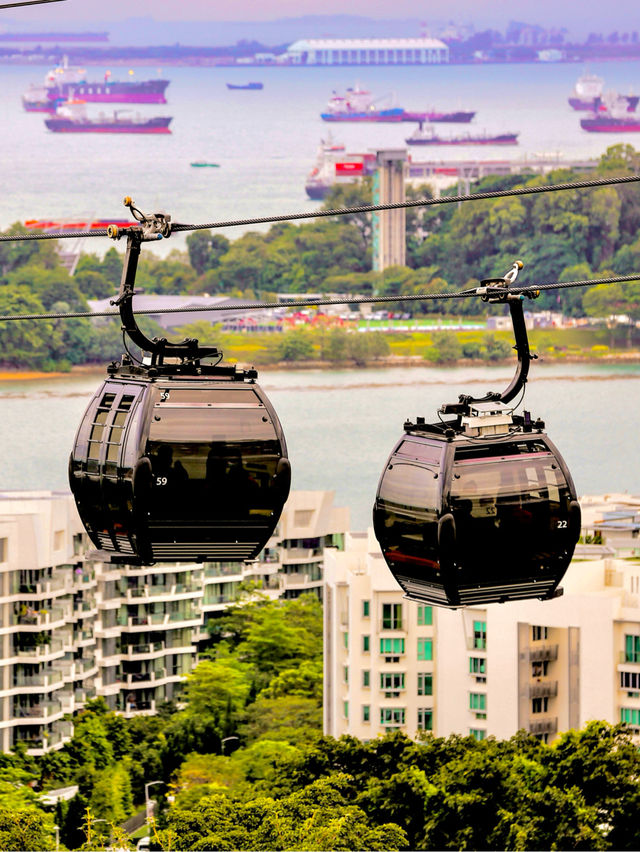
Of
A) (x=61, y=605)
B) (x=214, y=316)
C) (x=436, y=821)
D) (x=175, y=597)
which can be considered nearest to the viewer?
(x=436, y=821)

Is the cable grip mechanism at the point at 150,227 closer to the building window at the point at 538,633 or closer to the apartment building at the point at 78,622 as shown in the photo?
the building window at the point at 538,633

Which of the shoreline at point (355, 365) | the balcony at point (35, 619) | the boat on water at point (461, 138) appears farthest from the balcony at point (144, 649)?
the boat on water at point (461, 138)

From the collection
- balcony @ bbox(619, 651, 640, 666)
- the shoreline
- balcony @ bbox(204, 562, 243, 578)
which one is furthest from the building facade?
balcony @ bbox(619, 651, 640, 666)

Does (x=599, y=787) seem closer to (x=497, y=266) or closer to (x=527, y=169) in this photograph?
(x=497, y=266)

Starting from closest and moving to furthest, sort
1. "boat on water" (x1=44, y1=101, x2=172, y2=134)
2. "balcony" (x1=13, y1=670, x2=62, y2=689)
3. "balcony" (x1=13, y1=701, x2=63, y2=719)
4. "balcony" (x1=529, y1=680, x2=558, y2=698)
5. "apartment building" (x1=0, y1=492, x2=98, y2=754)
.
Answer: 1. "balcony" (x1=529, y1=680, x2=558, y2=698)
2. "balcony" (x1=13, y1=701, x2=63, y2=719)
3. "apartment building" (x1=0, y1=492, x2=98, y2=754)
4. "balcony" (x1=13, y1=670, x2=62, y2=689)
5. "boat on water" (x1=44, y1=101, x2=172, y2=134)

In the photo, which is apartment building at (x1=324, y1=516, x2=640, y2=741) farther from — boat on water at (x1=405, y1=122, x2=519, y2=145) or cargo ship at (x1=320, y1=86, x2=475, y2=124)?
cargo ship at (x1=320, y1=86, x2=475, y2=124)

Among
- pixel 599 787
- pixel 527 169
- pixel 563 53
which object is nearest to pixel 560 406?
pixel 527 169
